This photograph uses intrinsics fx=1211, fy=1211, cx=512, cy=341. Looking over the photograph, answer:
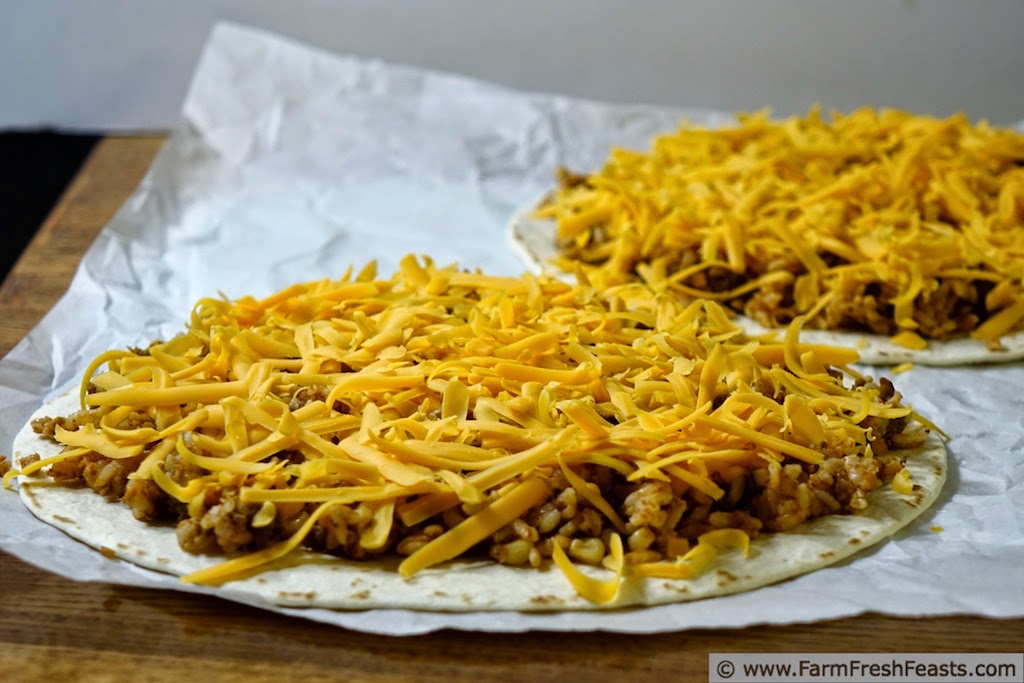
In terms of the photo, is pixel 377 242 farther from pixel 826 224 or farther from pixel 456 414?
pixel 456 414

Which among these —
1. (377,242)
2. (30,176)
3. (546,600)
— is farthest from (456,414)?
(30,176)

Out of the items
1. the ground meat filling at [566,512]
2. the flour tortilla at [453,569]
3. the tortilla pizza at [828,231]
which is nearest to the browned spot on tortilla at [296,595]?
the flour tortilla at [453,569]

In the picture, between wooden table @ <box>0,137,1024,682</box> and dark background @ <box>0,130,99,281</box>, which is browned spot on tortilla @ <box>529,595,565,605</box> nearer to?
wooden table @ <box>0,137,1024,682</box>

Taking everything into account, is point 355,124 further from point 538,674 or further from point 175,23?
point 538,674

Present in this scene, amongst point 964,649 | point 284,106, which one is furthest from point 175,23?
point 964,649

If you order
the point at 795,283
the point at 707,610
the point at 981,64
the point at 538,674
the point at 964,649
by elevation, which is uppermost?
the point at 981,64

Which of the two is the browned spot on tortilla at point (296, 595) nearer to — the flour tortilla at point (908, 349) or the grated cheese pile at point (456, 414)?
the grated cheese pile at point (456, 414)

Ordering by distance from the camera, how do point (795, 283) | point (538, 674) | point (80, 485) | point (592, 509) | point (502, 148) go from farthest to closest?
point (502, 148), point (795, 283), point (80, 485), point (592, 509), point (538, 674)
